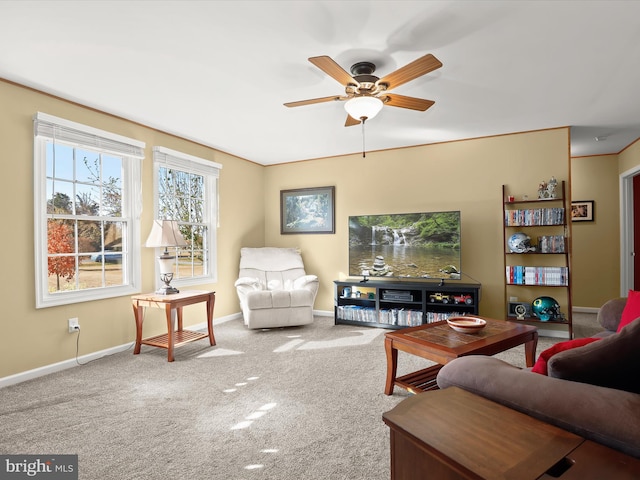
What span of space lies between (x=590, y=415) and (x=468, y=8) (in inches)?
80.9

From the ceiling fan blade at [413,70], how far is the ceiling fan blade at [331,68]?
241 mm

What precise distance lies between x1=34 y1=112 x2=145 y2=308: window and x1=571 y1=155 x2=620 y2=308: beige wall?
20.3 ft

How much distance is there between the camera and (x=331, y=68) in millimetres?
2254

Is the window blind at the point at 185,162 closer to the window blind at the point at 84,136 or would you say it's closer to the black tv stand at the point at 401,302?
the window blind at the point at 84,136

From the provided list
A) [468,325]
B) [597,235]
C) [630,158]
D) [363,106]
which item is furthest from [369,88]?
[597,235]

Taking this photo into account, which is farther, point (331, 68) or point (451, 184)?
point (451, 184)

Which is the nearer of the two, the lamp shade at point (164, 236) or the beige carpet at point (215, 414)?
the beige carpet at point (215, 414)

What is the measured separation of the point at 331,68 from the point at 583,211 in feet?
17.2

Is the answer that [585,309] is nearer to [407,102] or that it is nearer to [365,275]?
[365,275]

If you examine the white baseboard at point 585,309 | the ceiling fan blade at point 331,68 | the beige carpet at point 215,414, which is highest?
the ceiling fan blade at point 331,68

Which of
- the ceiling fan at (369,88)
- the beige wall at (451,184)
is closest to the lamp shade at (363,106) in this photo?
the ceiling fan at (369,88)

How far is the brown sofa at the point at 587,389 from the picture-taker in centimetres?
97

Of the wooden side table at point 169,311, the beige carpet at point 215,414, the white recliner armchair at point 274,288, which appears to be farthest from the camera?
the white recliner armchair at point 274,288

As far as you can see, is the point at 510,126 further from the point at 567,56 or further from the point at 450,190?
the point at 567,56
